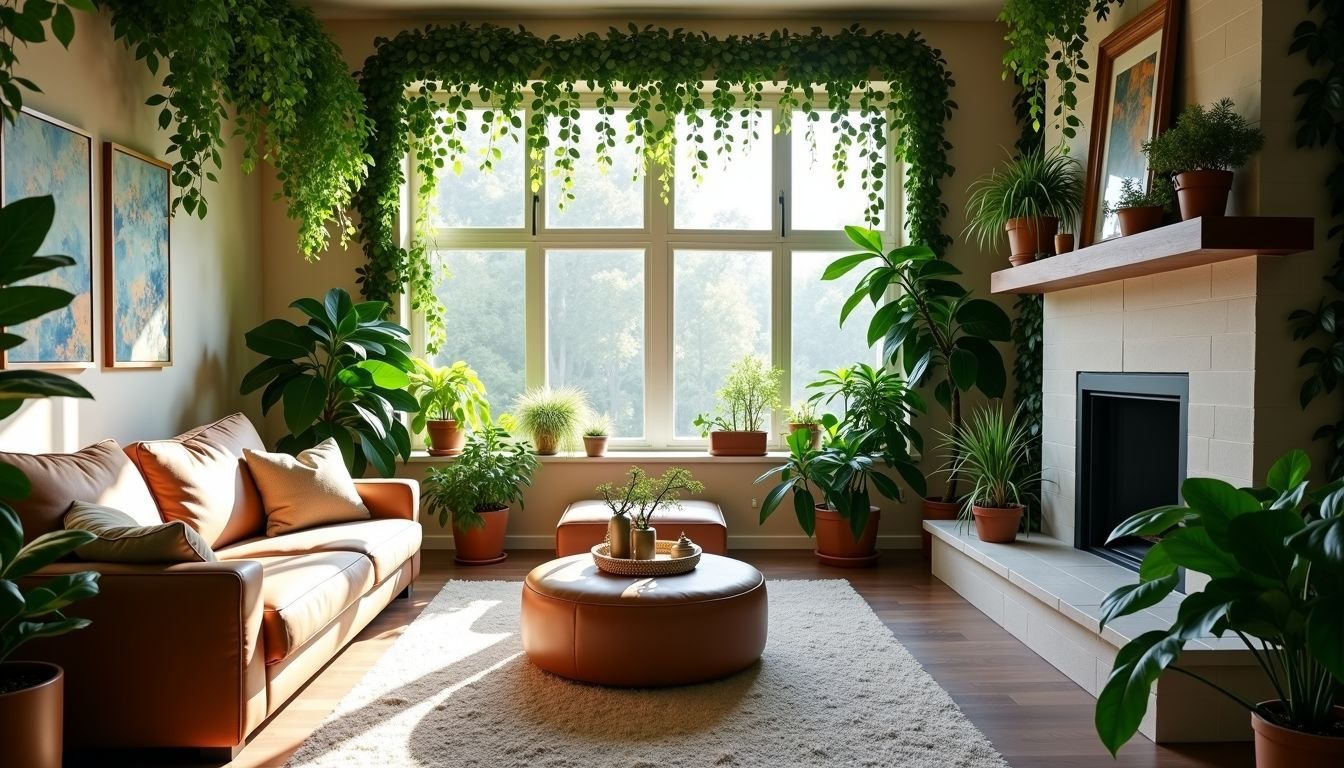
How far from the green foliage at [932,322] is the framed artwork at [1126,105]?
2.83 ft

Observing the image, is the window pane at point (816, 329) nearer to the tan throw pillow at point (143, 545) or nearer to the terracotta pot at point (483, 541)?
the terracotta pot at point (483, 541)

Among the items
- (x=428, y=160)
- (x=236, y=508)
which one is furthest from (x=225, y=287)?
(x=236, y=508)

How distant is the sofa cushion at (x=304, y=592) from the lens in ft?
9.02

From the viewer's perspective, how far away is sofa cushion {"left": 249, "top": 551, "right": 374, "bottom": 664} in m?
2.75

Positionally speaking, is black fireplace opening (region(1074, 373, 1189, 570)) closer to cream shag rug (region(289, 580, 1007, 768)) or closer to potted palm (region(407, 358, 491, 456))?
cream shag rug (region(289, 580, 1007, 768))

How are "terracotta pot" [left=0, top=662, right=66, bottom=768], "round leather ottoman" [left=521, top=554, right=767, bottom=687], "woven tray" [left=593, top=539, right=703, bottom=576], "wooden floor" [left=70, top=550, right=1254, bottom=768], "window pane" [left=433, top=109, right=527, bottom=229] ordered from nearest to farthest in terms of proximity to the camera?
"terracotta pot" [left=0, top=662, right=66, bottom=768], "wooden floor" [left=70, top=550, right=1254, bottom=768], "round leather ottoman" [left=521, top=554, right=767, bottom=687], "woven tray" [left=593, top=539, right=703, bottom=576], "window pane" [left=433, top=109, right=527, bottom=229]

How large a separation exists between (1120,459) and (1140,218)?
1.29 metres

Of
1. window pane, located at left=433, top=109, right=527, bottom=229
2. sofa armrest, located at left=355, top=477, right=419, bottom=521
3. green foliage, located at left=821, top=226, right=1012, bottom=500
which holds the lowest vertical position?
sofa armrest, located at left=355, top=477, right=419, bottom=521

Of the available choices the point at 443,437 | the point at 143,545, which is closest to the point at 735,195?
the point at 443,437

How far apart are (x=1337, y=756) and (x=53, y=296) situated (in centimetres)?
301

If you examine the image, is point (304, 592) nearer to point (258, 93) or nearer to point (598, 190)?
point (258, 93)

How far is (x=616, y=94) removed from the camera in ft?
17.7

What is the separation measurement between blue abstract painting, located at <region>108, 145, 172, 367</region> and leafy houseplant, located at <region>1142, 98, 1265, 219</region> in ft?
14.2

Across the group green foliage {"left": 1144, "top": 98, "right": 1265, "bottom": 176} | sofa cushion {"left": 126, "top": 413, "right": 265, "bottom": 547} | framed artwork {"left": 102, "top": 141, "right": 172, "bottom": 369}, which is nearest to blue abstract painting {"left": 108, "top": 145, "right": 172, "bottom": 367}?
framed artwork {"left": 102, "top": 141, "right": 172, "bottom": 369}
